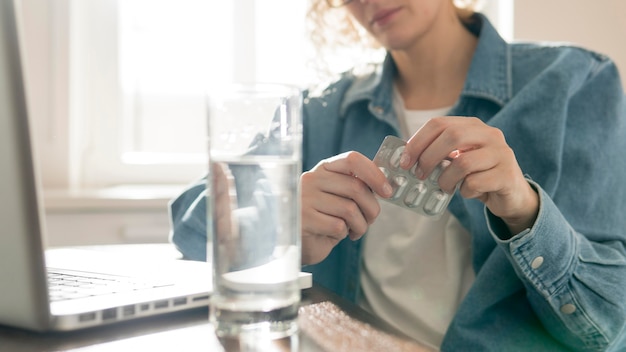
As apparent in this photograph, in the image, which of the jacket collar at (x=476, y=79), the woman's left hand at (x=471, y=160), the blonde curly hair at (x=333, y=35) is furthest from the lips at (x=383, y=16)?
the woman's left hand at (x=471, y=160)

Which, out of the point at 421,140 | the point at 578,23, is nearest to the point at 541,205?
the point at 421,140

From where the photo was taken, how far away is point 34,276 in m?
0.37

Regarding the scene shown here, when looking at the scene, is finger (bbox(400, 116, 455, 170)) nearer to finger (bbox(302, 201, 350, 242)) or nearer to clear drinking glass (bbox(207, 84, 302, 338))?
finger (bbox(302, 201, 350, 242))

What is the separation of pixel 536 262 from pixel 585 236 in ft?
0.55

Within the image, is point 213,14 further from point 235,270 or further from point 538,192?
point 235,270

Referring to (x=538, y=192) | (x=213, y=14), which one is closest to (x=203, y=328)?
(x=538, y=192)

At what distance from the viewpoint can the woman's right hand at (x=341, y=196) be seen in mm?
600

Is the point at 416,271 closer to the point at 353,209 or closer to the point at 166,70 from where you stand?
the point at 353,209

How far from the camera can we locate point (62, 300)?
1.50ft

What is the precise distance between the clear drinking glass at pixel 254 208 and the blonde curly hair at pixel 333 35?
3.05ft

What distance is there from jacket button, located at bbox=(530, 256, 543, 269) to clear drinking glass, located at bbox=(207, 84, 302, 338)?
353 millimetres

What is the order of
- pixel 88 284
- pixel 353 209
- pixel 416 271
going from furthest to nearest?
pixel 416 271
pixel 353 209
pixel 88 284

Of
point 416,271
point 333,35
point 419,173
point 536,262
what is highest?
point 333,35

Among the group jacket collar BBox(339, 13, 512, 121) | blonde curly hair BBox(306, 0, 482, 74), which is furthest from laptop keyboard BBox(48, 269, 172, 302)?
blonde curly hair BBox(306, 0, 482, 74)
